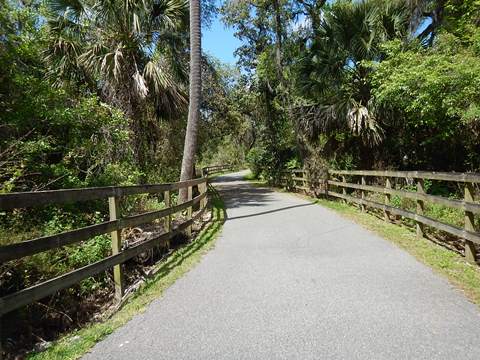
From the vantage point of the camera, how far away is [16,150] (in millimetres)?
6023

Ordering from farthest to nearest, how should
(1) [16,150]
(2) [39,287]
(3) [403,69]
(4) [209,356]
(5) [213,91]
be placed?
(5) [213,91] → (3) [403,69] → (1) [16,150] → (2) [39,287] → (4) [209,356]

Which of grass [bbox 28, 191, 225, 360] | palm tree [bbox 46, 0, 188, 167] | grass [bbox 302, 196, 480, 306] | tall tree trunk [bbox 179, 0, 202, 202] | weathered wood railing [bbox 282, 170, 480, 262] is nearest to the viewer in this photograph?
grass [bbox 28, 191, 225, 360]

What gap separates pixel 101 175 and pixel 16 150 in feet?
7.73

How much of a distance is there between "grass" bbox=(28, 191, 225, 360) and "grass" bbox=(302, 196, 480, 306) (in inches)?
136

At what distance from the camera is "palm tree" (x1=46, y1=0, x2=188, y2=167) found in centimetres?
1085

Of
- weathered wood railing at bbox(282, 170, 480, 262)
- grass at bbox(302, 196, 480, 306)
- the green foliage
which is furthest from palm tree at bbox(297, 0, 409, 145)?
grass at bbox(302, 196, 480, 306)

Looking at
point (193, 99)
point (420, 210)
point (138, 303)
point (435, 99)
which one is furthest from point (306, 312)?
point (435, 99)

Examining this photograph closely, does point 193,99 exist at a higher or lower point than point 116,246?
higher

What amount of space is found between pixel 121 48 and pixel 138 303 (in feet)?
29.5

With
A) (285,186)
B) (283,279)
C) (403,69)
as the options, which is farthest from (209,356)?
(285,186)

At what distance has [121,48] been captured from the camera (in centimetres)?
1114

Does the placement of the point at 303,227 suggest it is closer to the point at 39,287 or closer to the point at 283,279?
the point at 283,279

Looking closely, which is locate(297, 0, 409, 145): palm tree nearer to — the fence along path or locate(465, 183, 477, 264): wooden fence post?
locate(465, 183, 477, 264): wooden fence post

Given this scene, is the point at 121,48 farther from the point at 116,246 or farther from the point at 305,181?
the point at 305,181
